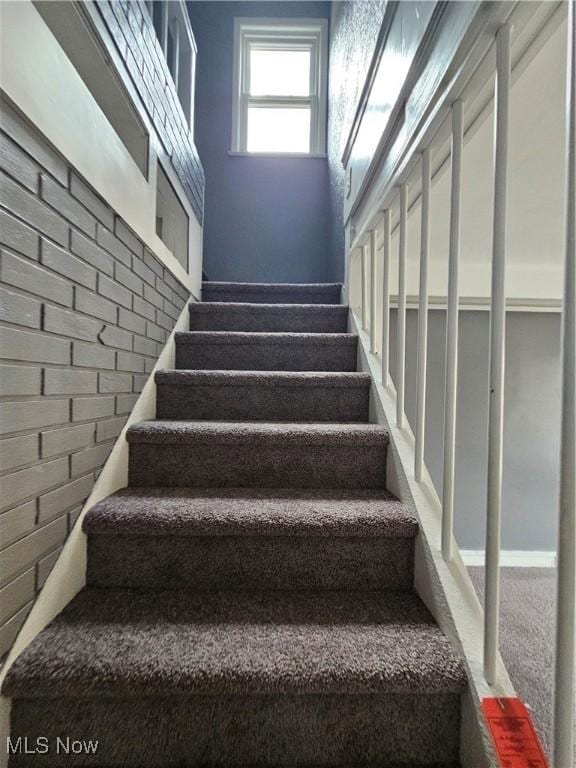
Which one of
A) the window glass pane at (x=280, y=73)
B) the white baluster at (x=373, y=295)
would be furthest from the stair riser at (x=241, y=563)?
the window glass pane at (x=280, y=73)

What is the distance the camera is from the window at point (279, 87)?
10.8 ft

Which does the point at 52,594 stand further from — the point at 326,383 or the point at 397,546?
the point at 326,383

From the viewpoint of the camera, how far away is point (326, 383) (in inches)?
55.6

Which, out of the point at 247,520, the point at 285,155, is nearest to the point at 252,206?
the point at 285,155

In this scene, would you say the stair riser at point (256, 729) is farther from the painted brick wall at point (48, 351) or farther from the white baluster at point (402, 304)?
the white baluster at point (402, 304)

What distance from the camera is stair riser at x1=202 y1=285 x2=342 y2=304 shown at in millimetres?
2262

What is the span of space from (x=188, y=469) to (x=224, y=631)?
0.49 m

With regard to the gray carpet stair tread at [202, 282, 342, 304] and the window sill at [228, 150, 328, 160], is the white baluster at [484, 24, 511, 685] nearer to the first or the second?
the gray carpet stair tread at [202, 282, 342, 304]

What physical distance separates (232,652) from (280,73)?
14.0 ft

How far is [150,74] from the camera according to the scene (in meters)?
1.32

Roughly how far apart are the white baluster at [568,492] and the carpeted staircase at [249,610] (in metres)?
0.18

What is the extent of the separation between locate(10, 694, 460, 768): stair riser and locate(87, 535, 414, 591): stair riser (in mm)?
244

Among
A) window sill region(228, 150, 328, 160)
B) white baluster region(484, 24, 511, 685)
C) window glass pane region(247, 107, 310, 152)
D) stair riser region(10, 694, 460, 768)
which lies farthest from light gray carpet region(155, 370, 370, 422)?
window glass pane region(247, 107, 310, 152)

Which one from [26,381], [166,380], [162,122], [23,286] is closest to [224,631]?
[26,381]
